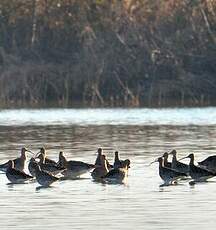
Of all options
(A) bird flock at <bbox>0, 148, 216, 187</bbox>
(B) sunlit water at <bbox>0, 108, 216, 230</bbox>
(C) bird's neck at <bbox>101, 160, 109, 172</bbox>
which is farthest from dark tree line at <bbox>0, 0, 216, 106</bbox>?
(C) bird's neck at <bbox>101, 160, 109, 172</bbox>

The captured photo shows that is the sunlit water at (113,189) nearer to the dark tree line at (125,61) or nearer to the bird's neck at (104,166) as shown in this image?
the bird's neck at (104,166)

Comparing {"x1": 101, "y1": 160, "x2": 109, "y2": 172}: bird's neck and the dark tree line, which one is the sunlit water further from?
the dark tree line

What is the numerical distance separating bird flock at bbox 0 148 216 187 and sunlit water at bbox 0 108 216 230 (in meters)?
0.19

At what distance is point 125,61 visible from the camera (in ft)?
214

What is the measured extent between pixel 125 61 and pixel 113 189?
41998 mm

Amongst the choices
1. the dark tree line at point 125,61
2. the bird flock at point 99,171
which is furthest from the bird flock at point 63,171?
the dark tree line at point 125,61

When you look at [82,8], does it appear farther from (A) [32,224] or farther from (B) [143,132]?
(A) [32,224]

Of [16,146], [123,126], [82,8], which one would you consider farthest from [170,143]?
[82,8]

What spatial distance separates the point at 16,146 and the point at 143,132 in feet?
22.2

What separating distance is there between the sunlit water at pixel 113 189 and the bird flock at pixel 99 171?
19 centimetres

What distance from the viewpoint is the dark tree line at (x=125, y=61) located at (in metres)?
62.8

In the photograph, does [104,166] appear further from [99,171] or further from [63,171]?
[63,171]

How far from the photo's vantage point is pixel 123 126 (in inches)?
1753

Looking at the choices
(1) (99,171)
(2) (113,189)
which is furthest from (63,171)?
(2) (113,189)
